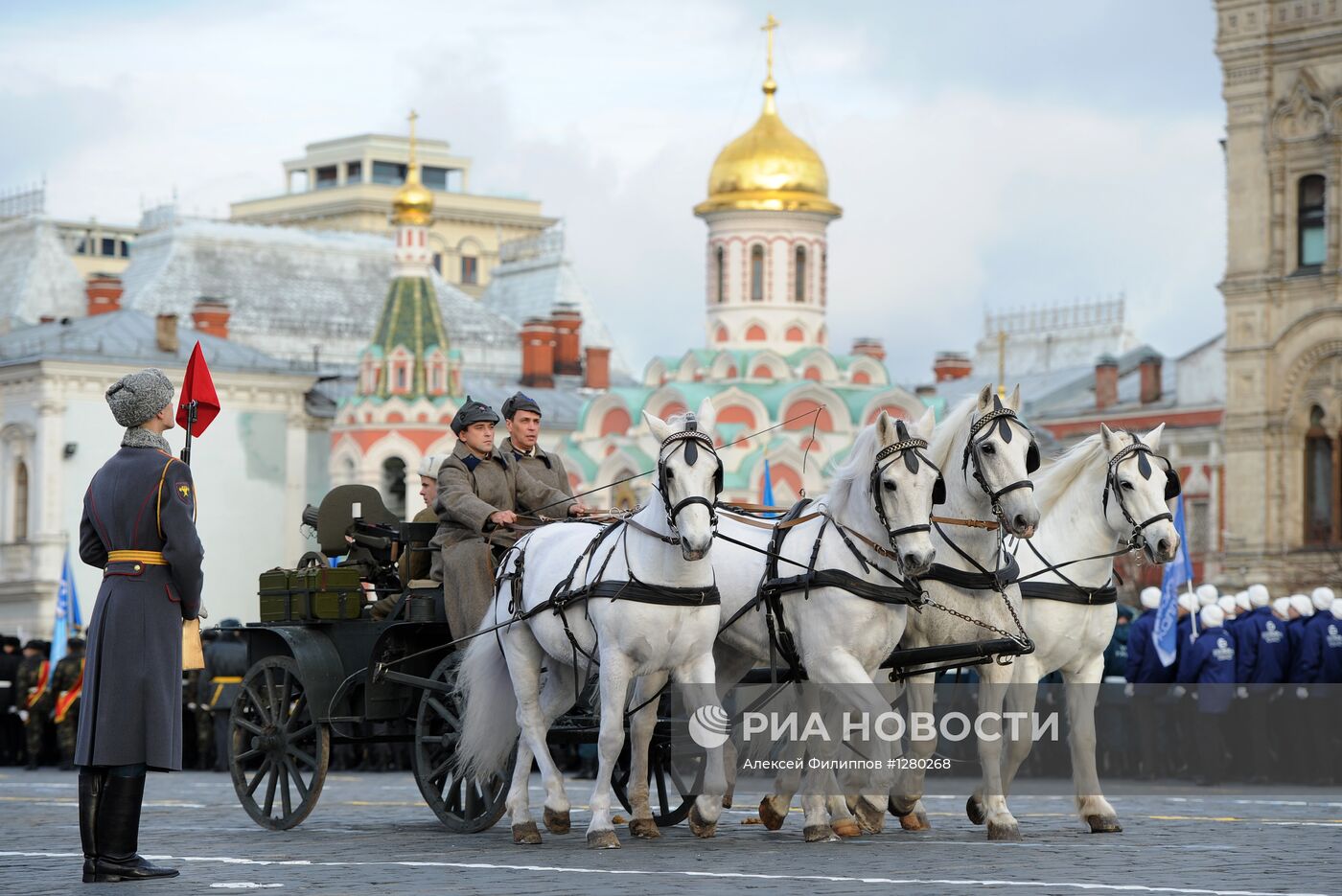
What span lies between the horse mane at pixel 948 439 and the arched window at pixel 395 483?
1698 inches

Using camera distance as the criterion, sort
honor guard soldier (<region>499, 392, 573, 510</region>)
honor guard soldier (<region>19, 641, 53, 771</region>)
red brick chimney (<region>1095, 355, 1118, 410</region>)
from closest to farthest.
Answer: honor guard soldier (<region>499, 392, 573, 510</region>) < honor guard soldier (<region>19, 641, 53, 771</region>) < red brick chimney (<region>1095, 355, 1118, 410</region>)

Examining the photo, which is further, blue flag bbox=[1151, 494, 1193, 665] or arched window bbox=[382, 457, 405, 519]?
arched window bbox=[382, 457, 405, 519]

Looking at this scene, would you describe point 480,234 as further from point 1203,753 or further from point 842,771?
point 842,771

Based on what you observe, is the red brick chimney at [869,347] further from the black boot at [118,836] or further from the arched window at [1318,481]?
the black boot at [118,836]

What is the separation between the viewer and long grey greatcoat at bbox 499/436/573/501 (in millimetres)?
13664

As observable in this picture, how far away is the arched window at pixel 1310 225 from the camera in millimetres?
48156

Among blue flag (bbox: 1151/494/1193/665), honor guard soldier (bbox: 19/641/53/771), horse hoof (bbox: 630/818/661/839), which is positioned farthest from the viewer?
honor guard soldier (bbox: 19/641/53/771)

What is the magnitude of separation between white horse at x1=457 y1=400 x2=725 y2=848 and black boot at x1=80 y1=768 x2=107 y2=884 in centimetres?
251

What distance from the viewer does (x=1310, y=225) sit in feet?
159

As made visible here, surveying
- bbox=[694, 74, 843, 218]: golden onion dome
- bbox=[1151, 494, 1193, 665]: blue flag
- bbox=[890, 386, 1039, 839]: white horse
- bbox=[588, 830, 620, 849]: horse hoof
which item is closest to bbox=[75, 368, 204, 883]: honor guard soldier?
bbox=[588, 830, 620, 849]: horse hoof

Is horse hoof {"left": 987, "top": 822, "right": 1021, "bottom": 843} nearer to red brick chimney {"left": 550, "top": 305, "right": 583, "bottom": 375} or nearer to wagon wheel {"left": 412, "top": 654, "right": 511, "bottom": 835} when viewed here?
wagon wheel {"left": 412, "top": 654, "right": 511, "bottom": 835}

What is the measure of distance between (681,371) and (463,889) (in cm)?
4439

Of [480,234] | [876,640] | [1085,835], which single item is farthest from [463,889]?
[480,234]

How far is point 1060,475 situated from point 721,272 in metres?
41.8
